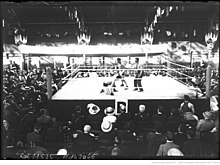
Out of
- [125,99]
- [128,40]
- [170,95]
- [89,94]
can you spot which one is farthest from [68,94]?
[170,95]

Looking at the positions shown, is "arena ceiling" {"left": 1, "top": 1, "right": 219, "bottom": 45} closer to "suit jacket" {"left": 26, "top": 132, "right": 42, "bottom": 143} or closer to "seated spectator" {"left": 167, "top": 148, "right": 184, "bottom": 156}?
"suit jacket" {"left": 26, "top": 132, "right": 42, "bottom": 143}

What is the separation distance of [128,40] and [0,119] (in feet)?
3.90

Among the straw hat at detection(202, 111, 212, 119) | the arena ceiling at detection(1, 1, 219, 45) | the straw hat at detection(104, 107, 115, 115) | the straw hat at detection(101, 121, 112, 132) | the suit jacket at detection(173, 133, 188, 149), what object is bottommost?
the suit jacket at detection(173, 133, 188, 149)

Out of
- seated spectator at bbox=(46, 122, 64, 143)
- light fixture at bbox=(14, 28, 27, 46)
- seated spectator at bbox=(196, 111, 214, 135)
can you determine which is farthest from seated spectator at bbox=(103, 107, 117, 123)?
light fixture at bbox=(14, 28, 27, 46)

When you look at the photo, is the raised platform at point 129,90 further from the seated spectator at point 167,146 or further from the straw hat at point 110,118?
the seated spectator at point 167,146

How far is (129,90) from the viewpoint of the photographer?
2479 mm

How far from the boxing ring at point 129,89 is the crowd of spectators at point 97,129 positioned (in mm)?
80

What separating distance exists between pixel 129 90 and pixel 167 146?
525 mm

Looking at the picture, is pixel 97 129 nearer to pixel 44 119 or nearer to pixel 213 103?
pixel 44 119

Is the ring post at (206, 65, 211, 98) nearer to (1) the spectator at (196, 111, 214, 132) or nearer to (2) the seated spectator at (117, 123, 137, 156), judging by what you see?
(1) the spectator at (196, 111, 214, 132)

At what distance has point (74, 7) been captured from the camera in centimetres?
242

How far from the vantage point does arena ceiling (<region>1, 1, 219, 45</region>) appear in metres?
2.40

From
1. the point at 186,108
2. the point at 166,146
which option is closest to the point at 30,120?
the point at 166,146

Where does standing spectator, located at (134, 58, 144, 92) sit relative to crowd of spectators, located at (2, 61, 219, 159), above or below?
above
